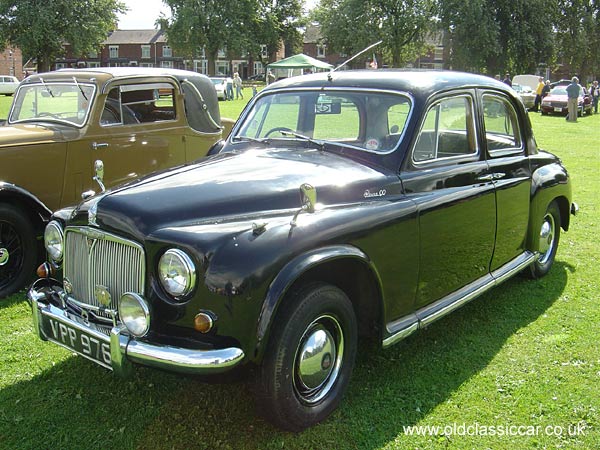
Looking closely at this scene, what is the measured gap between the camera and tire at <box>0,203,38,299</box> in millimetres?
4922

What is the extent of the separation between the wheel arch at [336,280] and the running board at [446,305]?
0.46ft

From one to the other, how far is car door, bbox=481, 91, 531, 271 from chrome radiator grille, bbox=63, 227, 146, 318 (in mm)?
2691

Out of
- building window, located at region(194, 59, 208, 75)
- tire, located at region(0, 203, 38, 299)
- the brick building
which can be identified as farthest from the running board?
building window, located at region(194, 59, 208, 75)

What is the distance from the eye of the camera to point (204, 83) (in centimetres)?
724

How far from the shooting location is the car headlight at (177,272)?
265 centimetres

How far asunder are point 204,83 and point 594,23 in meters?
49.7

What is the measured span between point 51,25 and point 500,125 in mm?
46289

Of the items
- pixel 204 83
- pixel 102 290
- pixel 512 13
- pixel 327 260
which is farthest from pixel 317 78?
pixel 512 13

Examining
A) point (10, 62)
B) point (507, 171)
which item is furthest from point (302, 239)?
point (10, 62)

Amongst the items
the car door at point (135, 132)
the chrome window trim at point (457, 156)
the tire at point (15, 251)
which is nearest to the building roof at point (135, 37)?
the car door at point (135, 132)

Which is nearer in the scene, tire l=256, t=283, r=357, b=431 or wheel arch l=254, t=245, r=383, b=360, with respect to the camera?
wheel arch l=254, t=245, r=383, b=360

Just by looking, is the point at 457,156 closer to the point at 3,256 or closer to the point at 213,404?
the point at 213,404

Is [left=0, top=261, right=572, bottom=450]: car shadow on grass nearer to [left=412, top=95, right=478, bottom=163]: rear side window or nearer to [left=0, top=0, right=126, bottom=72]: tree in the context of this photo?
[left=412, top=95, right=478, bottom=163]: rear side window

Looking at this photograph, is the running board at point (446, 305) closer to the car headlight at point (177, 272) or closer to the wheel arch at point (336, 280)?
the wheel arch at point (336, 280)
